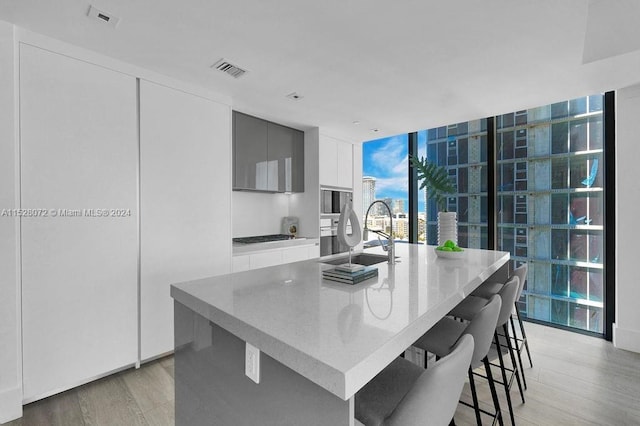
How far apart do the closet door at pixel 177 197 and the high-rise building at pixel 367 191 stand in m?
2.62

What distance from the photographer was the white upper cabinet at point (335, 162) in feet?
13.8

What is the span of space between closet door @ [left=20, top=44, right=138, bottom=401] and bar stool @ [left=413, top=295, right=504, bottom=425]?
223 cm

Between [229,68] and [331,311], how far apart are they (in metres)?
2.19

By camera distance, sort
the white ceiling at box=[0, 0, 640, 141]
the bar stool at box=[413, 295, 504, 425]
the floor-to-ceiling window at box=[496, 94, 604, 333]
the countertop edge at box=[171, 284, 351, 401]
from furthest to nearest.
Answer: the floor-to-ceiling window at box=[496, 94, 604, 333], the white ceiling at box=[0, 0, 640, 141], the bar stool at box=[413, 295, 504, 425], the countertop edge at box=[171, 284, 351, 401]

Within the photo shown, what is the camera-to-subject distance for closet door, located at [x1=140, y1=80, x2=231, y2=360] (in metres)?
2.48

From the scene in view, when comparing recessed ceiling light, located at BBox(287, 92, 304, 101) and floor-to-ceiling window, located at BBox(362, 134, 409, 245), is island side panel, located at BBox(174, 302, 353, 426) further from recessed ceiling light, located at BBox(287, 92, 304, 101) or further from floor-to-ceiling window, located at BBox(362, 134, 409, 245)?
floor-to-ceiling window, located at BBox(362, 134, 409, 245)

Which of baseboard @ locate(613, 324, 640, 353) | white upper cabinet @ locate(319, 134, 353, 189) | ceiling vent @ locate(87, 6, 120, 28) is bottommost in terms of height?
baseboard @ locate(613, 324, 640, 353)

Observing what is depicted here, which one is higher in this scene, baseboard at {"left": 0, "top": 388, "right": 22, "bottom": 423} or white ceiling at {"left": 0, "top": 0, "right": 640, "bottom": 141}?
white ceiling at {"left": 0, "top": 0, "right": 640, "bottom": 141}

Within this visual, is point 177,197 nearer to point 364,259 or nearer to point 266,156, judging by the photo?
point 266,156

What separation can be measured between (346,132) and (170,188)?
2.61 m

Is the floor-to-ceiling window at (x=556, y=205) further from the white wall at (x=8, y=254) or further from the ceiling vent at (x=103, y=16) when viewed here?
the white wall at (x=8, y=254)

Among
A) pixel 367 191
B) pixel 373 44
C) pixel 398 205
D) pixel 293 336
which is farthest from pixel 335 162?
pixel 293 336

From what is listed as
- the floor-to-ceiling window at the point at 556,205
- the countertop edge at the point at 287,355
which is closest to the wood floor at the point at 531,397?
the floor-to-ceiling window at the point at 556,205

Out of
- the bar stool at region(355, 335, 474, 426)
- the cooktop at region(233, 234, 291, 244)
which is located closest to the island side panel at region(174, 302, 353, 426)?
the bar stool at region(355, 335, 474, 426)
